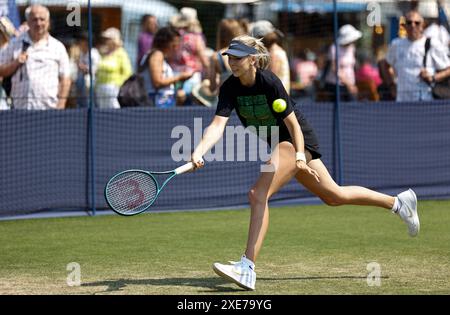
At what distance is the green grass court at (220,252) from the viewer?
291 inches

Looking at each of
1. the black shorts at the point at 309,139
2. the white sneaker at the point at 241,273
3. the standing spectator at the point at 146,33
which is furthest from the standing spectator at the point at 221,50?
the white sneaker at the point at 241,273

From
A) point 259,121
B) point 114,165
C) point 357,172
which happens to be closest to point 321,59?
point 357,172

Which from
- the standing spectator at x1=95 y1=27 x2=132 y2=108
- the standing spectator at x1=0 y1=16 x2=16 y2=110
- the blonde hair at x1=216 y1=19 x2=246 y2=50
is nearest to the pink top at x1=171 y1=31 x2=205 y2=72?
the blonde hair at x1=216 y1=19 x2=246 y2=50

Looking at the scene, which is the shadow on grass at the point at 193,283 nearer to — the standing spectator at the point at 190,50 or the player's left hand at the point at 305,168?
the player's left hand at the point at 305,168

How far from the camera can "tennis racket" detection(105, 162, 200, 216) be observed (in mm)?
7359

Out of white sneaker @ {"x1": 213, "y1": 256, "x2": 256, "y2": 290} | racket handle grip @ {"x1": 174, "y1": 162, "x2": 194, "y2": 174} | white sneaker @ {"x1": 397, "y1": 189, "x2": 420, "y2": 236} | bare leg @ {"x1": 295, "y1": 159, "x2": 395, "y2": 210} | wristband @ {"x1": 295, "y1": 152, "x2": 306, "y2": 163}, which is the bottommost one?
white sneaker @ {"x1": 213, "y1": 256, "x2": 256, "y2": 290}

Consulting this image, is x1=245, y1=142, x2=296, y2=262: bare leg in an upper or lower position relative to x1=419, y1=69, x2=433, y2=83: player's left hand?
lower

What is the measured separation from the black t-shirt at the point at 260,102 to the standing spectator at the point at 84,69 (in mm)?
4980

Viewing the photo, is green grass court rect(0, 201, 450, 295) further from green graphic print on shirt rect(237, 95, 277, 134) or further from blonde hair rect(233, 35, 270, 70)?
blonde hair rect(233, 35, 270, 70)

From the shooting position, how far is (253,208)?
7504mm

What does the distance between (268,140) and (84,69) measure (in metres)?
5.33

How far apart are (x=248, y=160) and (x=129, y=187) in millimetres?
5465

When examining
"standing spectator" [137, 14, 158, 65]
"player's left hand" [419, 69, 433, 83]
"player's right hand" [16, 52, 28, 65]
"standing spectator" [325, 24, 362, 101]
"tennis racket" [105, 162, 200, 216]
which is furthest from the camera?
"standing spectator" [325, 24, 362, 101]

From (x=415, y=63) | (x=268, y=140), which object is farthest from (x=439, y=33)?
(x=268, y=140)
